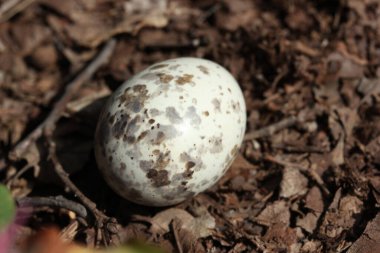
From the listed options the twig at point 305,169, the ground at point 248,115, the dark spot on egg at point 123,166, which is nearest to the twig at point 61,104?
the ground at point 248,115

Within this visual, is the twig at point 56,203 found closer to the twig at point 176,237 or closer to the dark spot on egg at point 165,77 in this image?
the twig at point 176,237

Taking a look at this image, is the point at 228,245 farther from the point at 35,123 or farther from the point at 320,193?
the point at 35,123

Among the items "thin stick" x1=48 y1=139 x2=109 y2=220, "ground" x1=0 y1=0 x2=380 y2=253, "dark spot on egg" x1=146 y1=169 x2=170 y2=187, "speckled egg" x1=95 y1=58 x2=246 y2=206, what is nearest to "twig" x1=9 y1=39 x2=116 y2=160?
"ground" x1=0 y1=0 x2=380 y2=253

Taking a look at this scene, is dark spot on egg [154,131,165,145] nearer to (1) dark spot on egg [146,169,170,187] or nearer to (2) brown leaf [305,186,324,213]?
(1) dark spot on egg [146,169,170,187]

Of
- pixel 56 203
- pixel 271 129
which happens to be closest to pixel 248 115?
pixel 271 129

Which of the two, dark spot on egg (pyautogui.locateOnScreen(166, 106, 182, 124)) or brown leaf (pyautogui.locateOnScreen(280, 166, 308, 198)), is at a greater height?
dark spot on egg (pyautogui.locateOnScreen(166, 106, 182, 124))

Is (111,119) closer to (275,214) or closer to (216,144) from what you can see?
(216,144)

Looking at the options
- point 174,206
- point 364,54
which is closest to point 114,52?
point 174,206
